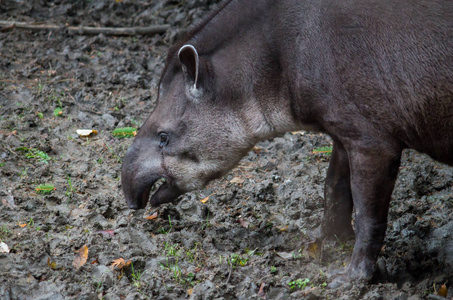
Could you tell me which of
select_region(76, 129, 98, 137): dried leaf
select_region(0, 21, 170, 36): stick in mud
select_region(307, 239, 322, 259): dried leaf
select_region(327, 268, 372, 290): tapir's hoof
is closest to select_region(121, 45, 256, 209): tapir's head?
select_region(307, 239, 322, 259): dried leaf

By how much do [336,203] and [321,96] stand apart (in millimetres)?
1184

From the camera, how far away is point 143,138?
16.1 feet

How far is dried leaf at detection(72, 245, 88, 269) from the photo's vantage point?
14.6ft

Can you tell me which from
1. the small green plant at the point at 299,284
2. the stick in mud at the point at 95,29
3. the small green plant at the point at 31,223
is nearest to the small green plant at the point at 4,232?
the small green plant at the point at 31,223

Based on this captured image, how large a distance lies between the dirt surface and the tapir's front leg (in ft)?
0.64

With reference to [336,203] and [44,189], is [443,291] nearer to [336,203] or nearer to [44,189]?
[336,203]

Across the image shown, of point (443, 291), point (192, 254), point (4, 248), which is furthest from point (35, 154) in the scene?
point (443, 291)

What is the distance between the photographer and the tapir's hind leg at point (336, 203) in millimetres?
4965

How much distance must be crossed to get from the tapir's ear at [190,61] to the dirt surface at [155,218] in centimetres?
131

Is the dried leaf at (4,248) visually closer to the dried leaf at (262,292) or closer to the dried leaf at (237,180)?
the dried leaf at (262,292)

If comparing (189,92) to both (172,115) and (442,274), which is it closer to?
(172,115)

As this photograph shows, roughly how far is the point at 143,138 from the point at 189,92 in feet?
1.84

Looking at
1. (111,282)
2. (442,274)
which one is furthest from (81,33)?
(442,274)

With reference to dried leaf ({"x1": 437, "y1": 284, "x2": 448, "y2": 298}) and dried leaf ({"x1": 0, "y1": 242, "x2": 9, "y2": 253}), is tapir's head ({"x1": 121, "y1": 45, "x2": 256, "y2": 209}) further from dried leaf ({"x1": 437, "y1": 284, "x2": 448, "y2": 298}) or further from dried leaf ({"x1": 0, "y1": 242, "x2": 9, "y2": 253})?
dried leaf ({"x1": 437, "y1": 284, "x2": 448, "y2": 298})
